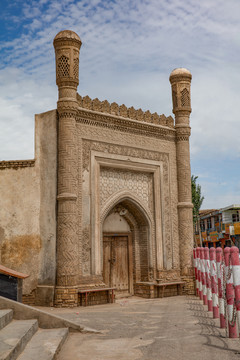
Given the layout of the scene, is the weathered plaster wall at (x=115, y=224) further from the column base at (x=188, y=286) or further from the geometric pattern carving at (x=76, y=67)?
the geometric pattern carving at (x=76, y=67)

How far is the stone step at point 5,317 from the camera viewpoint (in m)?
4.99

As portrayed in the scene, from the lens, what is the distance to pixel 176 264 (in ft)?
42.0

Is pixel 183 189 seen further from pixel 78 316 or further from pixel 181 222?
pixel 78 316

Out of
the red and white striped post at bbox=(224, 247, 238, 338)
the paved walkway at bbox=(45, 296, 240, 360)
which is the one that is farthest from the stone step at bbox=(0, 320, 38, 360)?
the red and white striped post at bbox=(224, 247, 238, 338)

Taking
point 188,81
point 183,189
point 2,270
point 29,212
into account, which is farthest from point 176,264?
point 2,270

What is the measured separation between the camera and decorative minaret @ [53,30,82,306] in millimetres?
10047

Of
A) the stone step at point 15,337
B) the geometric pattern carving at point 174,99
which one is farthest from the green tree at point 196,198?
the stone step at point 15,337

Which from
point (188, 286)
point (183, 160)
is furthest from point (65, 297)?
point (183, 160)

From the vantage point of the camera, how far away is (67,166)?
34.5ft

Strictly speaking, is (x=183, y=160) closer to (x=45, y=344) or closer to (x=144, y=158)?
(x=144, y=158)

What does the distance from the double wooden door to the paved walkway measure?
3.80 meters

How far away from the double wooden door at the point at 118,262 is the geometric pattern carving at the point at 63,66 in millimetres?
4956

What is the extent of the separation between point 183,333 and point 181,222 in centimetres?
730

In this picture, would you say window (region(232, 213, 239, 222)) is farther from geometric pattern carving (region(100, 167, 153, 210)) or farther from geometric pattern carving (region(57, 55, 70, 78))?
geometric pattern carving (region(57, 55, 70, 78))
